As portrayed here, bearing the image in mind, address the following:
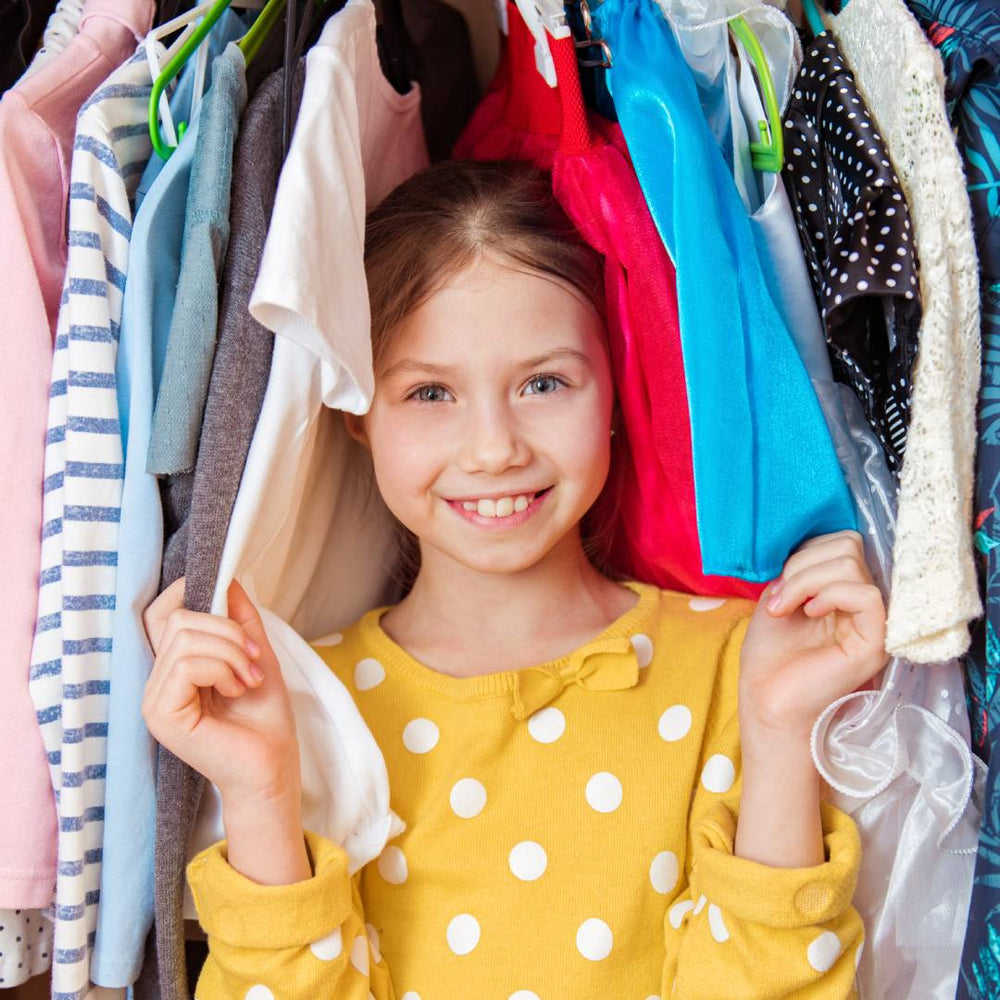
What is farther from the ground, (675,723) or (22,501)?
(22,501)

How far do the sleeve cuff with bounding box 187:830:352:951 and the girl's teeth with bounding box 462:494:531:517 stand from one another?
0.33 meters

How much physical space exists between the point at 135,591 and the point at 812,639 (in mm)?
543

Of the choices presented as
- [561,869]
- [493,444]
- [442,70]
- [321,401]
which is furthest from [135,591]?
[442,70]

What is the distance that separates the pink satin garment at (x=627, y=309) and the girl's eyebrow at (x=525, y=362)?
0.04 meters

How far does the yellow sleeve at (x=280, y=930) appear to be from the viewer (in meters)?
0.97

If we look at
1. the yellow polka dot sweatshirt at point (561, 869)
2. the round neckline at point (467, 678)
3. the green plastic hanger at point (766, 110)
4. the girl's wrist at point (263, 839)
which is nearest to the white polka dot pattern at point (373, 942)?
the yellow polka dot sweatshirt at point (561, 869)

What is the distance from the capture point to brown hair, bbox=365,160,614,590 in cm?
112

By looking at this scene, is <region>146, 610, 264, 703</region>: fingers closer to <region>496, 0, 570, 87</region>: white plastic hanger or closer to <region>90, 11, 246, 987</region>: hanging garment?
<region>90, 11, 246, 987</region>: hanging garment

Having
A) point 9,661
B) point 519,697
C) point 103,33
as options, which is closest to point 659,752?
point 519,697

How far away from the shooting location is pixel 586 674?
1129 millimetres

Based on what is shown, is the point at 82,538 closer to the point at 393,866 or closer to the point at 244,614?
the point at 244,614

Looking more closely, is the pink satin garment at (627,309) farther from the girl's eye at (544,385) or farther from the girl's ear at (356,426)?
the girl's ear at (356,426)

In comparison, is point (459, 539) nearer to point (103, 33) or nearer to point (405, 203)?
point (405, 203)

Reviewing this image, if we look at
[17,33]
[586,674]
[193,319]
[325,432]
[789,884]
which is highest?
[17,33]
